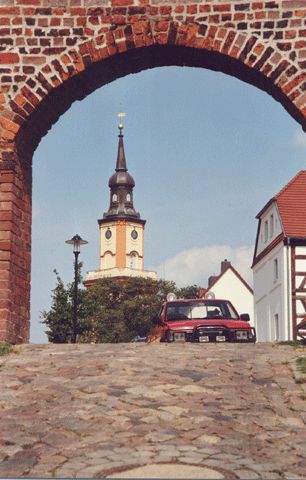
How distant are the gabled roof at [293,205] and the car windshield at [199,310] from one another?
57.9 ft

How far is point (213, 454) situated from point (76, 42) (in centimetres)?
680

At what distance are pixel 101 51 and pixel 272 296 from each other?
24.9 m

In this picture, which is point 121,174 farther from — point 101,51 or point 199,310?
point 101,51

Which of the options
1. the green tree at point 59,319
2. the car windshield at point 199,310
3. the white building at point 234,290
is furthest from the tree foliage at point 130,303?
the car windshield at point 199,310

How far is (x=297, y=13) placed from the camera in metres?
11.2

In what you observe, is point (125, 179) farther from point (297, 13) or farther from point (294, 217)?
point (297, 13)

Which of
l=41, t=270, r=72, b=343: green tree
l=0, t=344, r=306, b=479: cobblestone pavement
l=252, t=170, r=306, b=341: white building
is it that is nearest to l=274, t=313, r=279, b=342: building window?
l=252, t=170, r=306, b=341: white building

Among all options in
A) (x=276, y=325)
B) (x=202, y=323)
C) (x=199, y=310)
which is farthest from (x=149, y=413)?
(x=276, y=325)

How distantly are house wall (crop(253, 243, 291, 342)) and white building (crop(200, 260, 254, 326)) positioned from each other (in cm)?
1507

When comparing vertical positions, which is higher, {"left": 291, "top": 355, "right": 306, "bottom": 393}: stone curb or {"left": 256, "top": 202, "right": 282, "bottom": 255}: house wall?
A: {"left": 256, "top": 202, "right": 282, "bottom": 255}: house wall

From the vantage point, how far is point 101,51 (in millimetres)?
11312

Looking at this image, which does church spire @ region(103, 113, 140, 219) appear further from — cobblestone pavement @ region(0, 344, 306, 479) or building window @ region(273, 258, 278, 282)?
cobblestone pavement @ region(0, 344, 306, 479)

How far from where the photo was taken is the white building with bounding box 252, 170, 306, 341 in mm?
32000

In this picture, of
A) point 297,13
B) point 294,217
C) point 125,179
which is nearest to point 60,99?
point 297,13
